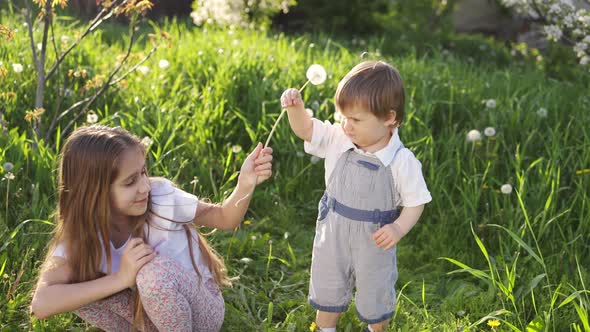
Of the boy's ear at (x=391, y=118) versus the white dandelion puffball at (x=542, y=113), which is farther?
the white dandelion puffball at (x=542, y=113)

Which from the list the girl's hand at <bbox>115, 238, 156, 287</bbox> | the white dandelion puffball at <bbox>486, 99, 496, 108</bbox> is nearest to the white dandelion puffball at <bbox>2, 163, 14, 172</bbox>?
the girl's hand at <bbox>115, 238, 156, 287</bbox>

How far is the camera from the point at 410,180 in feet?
6.68

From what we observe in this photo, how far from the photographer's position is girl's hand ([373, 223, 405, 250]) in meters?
2.00

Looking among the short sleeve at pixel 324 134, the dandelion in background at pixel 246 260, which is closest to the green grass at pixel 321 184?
the dandelion in background at pixel 246 260

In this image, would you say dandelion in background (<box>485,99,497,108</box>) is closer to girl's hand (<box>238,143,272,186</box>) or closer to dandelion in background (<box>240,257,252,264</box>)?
dandelion in background (<box>240,257,252,264</box>)

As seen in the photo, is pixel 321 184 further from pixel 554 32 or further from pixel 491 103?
pixel 554 32

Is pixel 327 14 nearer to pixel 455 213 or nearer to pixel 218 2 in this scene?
pixel 218 2

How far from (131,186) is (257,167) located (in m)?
0.37

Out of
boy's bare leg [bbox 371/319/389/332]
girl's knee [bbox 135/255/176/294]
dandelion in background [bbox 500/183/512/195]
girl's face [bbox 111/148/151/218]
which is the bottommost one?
boy's bare leg [bbox 371/319/389/332]

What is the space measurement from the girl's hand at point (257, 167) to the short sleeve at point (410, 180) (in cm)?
37

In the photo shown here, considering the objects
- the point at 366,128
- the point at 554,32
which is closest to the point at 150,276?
the point at 366,128

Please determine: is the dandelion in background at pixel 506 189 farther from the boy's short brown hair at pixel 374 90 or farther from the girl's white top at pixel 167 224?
the girl's white top at pixel 167 224

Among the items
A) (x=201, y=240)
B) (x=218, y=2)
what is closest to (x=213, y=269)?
(x=201, y=240)

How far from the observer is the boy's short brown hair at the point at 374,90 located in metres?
1.94
